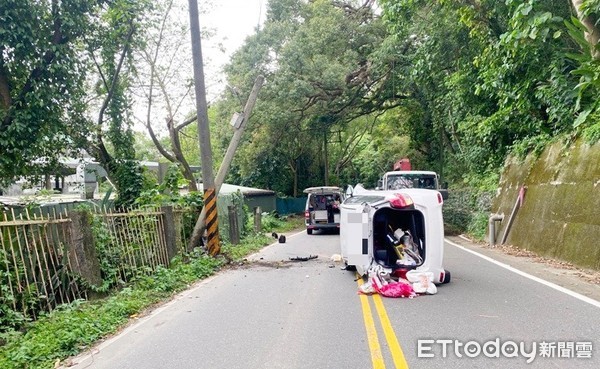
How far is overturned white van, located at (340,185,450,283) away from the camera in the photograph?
25.3ft

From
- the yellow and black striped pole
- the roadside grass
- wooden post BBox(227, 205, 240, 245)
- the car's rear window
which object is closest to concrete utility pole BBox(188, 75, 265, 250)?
the yellow and black striped pole

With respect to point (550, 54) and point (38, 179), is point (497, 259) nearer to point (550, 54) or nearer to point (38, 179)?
point (550, 54)

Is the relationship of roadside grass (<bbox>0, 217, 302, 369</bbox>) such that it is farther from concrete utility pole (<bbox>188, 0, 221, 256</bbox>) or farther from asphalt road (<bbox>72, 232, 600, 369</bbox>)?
concrete utility pole (<bbox>188, 0, 221, 256</bbox>)

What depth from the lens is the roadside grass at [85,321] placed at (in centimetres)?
515

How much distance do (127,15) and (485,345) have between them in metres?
11.6

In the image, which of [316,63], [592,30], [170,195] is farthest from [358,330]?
[316,63]

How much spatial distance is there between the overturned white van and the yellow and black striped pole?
4189 millimetres

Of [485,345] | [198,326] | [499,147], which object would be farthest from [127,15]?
[499,147]

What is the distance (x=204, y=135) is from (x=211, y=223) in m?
2.18

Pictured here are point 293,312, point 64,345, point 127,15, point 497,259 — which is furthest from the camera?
point 127,15

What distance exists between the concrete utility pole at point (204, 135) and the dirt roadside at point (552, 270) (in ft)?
22.4

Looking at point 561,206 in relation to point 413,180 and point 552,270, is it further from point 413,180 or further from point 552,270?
point 413,180

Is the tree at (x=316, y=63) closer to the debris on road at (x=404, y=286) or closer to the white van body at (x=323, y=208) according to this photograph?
the white van body at (x=323, y=208)

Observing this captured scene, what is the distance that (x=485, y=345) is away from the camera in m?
4.92
